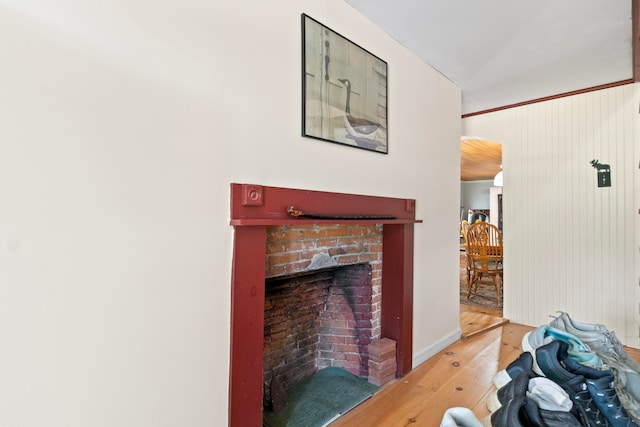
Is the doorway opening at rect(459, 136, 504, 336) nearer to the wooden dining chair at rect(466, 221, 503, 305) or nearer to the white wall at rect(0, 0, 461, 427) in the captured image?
the wooden dining chair at rect(466, 221, 503, 305)

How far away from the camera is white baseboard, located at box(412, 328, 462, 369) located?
238 centimetres

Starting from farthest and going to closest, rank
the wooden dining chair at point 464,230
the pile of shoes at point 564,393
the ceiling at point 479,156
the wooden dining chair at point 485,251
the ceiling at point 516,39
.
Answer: the ceiling at point 479,156 → the wooden dining chair at point 464,230 → the wooden dining chair at point 485,251 → the ceiling at point 516,39 → the pile of shoes at point 564,393

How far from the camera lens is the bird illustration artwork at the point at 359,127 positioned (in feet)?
6.08

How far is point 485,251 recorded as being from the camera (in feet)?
12.8

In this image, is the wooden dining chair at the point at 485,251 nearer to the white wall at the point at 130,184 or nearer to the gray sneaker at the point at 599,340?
the gray sneaker at the point at 599,340

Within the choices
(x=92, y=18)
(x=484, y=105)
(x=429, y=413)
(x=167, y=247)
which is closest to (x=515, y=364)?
(x=429, y=413)

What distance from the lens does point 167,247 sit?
46.1 inches

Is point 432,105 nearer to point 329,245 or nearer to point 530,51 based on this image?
point 530,51

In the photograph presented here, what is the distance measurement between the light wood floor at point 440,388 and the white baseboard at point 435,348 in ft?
0.10

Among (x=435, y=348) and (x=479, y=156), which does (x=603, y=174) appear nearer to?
(x=435, y=348)

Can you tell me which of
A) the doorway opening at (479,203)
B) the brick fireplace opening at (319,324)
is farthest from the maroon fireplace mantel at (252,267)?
the doorway opening at (479,203)

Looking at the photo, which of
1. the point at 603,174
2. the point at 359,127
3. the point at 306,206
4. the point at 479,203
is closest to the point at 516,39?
the point at 359,127

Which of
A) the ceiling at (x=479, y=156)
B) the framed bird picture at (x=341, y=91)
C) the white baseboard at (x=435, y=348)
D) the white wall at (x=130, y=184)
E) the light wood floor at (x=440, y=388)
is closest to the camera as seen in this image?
the white wall at (x=130, y=184)

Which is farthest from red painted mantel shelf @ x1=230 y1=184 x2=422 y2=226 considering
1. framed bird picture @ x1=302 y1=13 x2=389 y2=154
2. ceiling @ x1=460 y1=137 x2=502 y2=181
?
ceiling @ x1=460 y1=137 x2=502 y2=181
